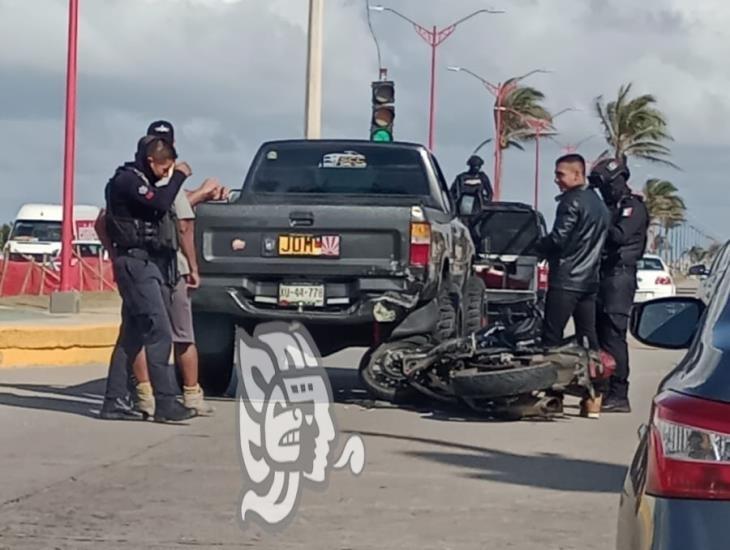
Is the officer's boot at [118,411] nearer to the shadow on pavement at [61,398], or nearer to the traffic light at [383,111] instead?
the shadow on pavement at [61,398]

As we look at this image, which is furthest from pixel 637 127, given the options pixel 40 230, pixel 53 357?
pixel 53 357

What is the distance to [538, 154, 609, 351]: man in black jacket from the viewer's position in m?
11.4

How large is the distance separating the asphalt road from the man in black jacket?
783 millimetres

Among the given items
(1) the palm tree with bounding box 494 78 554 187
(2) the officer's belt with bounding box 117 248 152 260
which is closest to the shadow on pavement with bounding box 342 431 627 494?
(2) the officer's belt with bounding box 117 248 152 260

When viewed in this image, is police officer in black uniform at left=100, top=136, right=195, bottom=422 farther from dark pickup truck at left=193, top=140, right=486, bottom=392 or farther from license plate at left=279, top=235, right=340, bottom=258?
license plate at left=279, top=235, right=340, bottom=258

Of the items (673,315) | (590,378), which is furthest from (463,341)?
(673,315)

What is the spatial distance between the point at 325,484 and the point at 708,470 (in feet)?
17.6

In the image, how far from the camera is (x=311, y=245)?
37.1ft

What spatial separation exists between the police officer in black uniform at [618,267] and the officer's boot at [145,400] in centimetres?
369

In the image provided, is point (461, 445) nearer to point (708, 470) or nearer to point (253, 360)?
point (253, 360)

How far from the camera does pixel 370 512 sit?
7.41m

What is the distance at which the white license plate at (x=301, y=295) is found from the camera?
11.4 m

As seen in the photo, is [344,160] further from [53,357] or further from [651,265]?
[651,265]

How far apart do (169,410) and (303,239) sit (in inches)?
69.4
